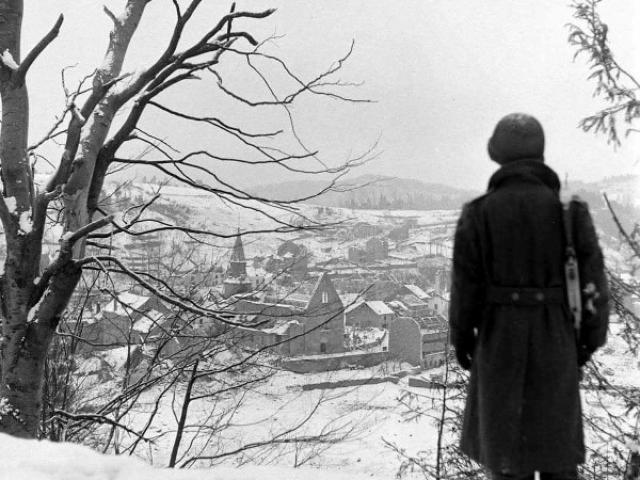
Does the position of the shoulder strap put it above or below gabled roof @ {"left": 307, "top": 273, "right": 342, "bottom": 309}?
above

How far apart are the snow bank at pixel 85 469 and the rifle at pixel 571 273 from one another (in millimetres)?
1551

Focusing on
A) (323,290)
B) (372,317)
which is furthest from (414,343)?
(323,290)

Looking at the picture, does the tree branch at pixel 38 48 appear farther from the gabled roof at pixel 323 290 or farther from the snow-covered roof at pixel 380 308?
the snow-covered roof at pixel 380 308

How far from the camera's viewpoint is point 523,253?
1962 mm

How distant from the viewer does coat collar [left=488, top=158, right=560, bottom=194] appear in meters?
2.00

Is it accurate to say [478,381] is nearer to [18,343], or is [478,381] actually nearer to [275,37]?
[18,343]

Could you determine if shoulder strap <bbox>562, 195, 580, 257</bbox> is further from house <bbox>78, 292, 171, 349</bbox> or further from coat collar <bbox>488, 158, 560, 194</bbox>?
house <bbox>78, 292, 171, 349</bbox>

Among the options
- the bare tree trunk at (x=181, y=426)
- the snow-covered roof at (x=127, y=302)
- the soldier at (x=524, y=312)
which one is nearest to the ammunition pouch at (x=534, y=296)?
the soldier at (x=524, y=312)

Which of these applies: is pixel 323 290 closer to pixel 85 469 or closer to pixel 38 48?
pixel 38 48

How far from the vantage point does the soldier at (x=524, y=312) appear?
190cm

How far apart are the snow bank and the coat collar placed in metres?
1.83

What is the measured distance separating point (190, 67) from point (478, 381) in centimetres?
334

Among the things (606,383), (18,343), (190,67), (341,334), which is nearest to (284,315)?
(18,343)

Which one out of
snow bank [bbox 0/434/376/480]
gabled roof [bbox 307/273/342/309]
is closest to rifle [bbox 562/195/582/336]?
snow bank [bbox 0/434/376/480]
